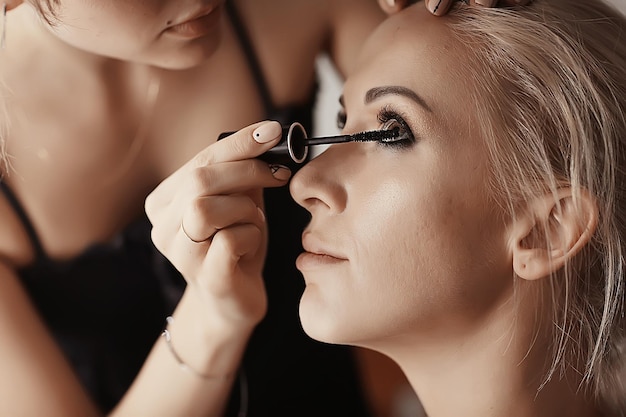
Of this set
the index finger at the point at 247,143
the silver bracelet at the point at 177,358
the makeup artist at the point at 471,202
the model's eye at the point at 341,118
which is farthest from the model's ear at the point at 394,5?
the silver bracelet at the point at 177,358

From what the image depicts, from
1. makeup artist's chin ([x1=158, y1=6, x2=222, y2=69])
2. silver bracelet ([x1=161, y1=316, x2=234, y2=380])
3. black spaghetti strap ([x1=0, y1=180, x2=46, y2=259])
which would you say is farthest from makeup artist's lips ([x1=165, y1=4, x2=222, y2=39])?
silver bracelet ([x1=161, y1=316, x2=234, y2=380])

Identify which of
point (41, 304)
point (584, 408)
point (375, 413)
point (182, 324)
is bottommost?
point (375, 413)

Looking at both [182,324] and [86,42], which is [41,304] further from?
[86,42]

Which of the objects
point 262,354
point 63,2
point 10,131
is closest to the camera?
point 63,2

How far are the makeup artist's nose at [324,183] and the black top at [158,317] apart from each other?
0.18 metres

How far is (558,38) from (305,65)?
14.1 inches

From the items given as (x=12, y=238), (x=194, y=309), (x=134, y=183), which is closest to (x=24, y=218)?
(x=12, y=238)

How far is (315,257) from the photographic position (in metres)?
0.89

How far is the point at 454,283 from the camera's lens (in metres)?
0.83

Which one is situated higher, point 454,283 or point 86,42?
point 86,42

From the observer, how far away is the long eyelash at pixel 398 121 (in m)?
0.81

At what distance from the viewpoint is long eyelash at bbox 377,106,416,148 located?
81 centimetres

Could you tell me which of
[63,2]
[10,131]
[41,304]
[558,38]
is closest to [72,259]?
[41,304]

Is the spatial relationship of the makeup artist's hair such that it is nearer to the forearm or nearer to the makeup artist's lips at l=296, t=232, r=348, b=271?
the makeup artist's lips at l=296, t=232, r=348, b=271
